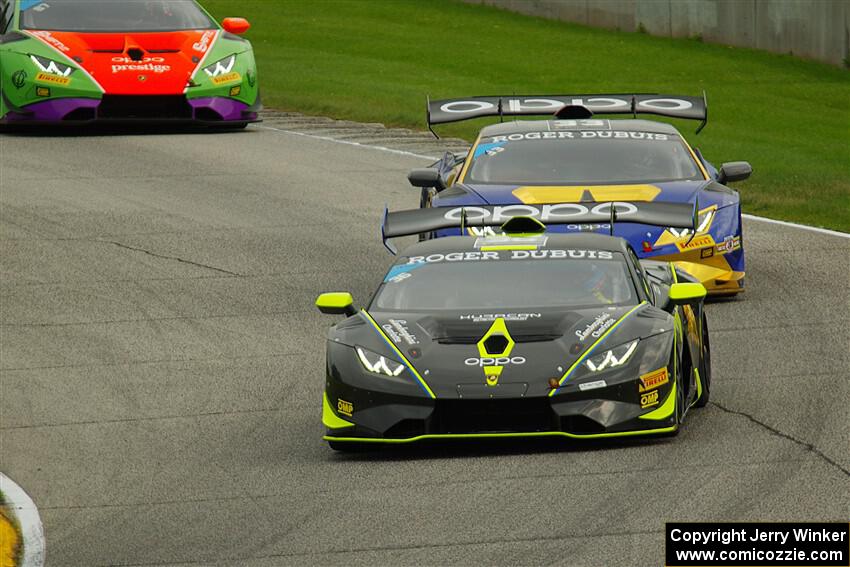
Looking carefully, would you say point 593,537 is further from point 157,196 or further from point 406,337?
point 157,196

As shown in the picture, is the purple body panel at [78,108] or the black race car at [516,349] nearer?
the black race car at [516,349]

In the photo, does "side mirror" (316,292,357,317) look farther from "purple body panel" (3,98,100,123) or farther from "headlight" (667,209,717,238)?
"purple body panel" (3,98,100,123)

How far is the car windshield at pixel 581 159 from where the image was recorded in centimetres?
1427

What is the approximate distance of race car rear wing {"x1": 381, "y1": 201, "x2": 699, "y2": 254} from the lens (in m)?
12.1

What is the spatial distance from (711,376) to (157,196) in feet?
28.0

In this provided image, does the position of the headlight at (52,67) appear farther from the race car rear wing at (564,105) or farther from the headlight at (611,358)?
the headlight at (611,358)

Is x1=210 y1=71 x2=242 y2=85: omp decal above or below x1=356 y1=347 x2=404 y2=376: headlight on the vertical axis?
below

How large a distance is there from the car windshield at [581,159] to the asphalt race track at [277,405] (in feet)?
3.90

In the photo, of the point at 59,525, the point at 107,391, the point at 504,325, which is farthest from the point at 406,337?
the point at 107,391

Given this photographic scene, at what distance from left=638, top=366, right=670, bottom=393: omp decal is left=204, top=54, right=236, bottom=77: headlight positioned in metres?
12.2

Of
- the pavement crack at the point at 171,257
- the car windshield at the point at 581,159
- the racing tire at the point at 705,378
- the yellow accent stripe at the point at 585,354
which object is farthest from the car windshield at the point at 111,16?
the yellow accent stripe at the point at 585,354

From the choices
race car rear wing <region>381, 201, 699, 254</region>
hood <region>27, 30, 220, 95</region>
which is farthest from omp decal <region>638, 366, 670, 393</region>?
hood <region>27, 30, 220, 95</region>

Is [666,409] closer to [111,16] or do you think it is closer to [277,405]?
[277,405]

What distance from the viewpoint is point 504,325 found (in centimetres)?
→ 995
